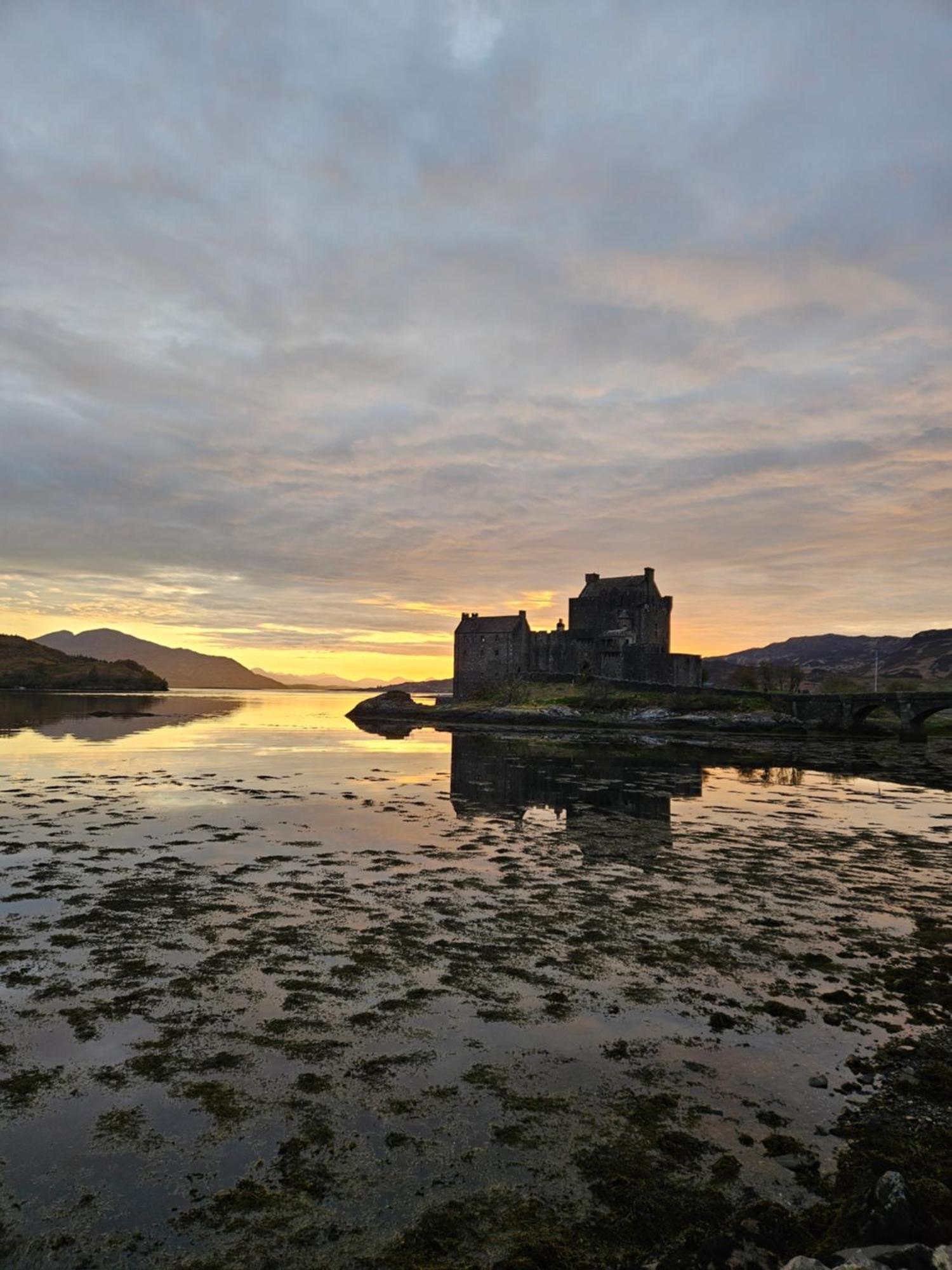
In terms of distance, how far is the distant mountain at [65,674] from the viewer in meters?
156

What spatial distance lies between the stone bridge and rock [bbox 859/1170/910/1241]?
65.8m

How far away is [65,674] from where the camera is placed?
544 ft

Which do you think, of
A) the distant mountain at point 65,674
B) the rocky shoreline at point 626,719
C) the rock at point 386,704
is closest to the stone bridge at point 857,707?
the rocky shoreline at point 626,719

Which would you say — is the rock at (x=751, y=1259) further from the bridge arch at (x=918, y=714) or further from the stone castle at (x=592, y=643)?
the stone castle at (x=592, y=643)

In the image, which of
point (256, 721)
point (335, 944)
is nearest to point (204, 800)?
point (335, 944)

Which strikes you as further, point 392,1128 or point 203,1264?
point 392,1128

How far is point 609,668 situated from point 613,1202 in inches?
3193

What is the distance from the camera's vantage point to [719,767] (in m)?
39.9

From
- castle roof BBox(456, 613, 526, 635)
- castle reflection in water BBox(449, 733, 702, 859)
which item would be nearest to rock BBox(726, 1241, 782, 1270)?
castle reflection in water BBox(449, 733, 702, 859)

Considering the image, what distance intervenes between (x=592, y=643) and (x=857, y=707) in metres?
31.5

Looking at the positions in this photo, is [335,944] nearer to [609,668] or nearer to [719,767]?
[719,767]

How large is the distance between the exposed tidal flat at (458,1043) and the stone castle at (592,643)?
208ft

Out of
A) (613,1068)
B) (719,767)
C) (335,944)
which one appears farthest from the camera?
(719,767)

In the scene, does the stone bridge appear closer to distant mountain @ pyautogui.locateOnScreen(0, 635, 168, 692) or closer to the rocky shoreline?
the rocky shoreline
